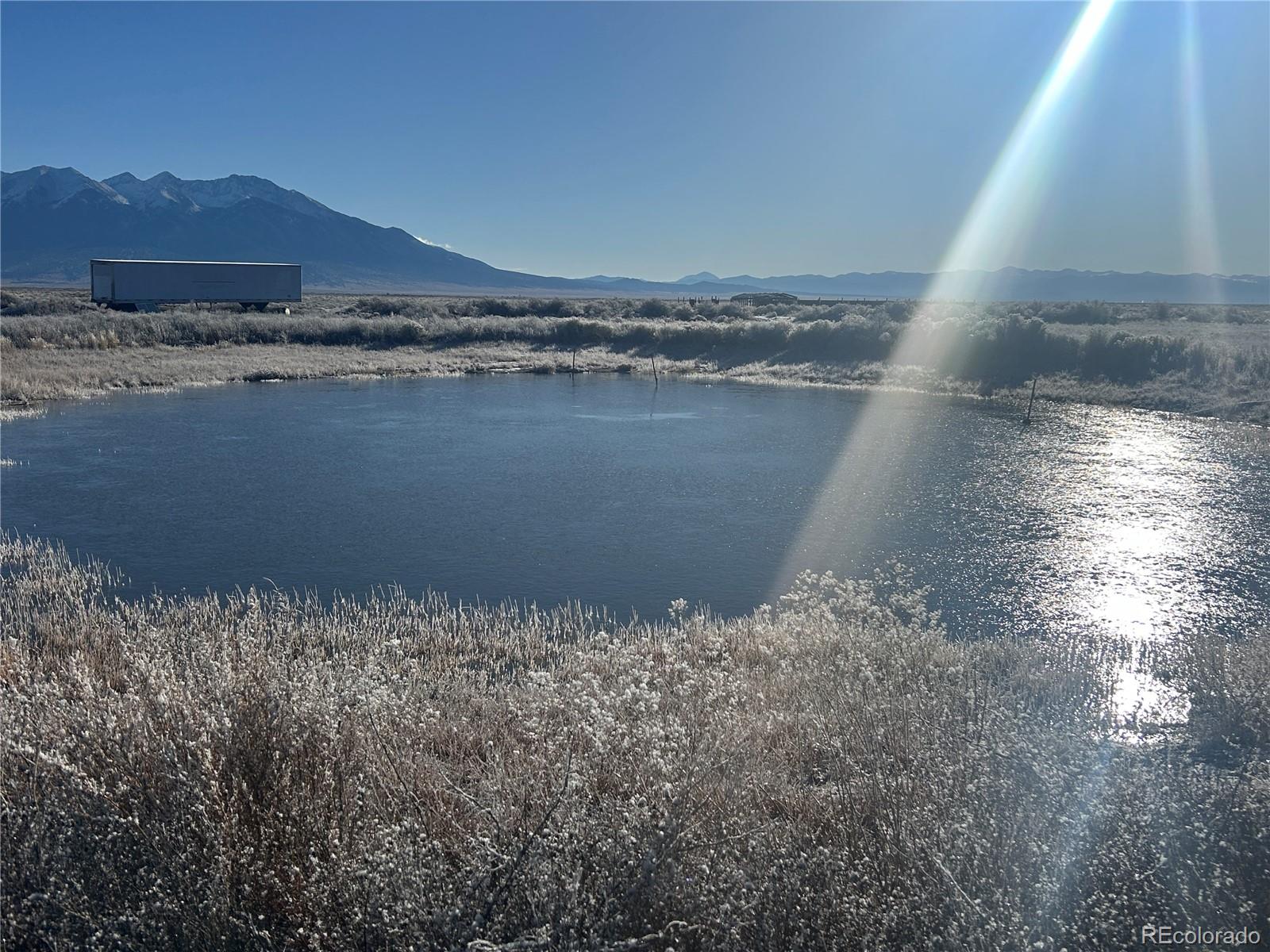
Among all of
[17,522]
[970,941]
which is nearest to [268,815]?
[970,941]

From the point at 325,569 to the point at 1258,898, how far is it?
34.7ft

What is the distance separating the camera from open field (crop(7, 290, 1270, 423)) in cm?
3075

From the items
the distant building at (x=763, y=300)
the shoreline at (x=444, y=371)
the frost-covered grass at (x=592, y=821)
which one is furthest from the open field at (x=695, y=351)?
the frost-covered grass at (x=592, y=821)

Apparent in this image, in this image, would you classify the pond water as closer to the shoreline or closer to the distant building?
the shoreline

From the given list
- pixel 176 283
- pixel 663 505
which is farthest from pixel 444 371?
pixel 176 283

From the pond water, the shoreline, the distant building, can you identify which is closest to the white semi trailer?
the shoreline

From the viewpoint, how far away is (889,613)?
29.5ft

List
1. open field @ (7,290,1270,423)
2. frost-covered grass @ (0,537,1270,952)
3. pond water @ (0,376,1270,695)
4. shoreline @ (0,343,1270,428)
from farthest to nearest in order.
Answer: open field @ (7,290,1270,423)
shoreline @ (0,343,1270,428)
pond water @ (0,376,1270,695)
frost-covered grass @ (0,537,1270,952)

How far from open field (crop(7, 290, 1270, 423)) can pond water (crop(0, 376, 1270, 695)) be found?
514 cm

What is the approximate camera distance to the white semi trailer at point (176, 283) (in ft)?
182

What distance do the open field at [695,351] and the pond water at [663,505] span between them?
5135 mm

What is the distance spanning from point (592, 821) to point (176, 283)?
62.1 meters

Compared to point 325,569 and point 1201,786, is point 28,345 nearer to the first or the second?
point 325,569

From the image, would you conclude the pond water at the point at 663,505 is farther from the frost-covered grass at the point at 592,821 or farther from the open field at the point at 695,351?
the frost-covered grass at the point at 592,821
